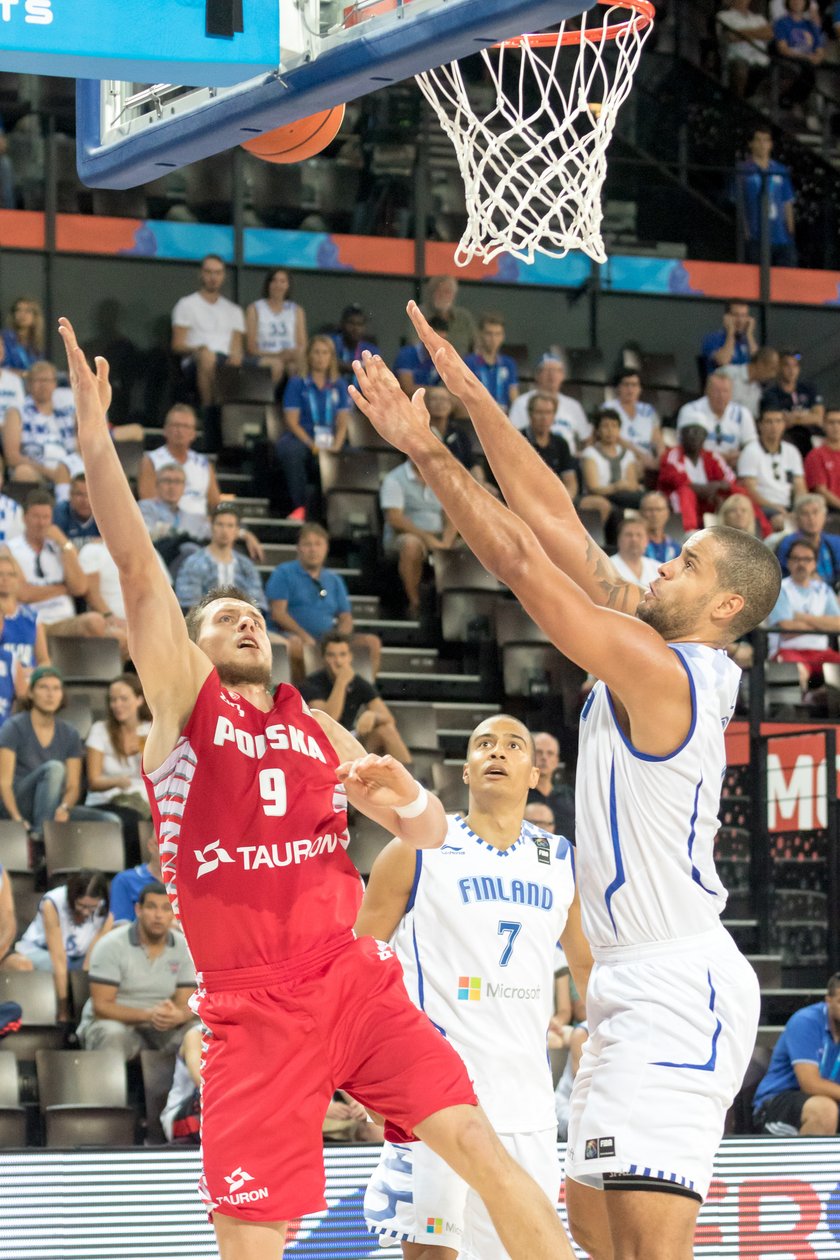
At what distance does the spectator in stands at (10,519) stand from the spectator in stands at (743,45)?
29.6ft

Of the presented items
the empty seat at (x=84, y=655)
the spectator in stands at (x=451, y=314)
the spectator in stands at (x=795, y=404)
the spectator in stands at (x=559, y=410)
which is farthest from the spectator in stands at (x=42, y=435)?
the spectator in stands at (x=795, y=404)

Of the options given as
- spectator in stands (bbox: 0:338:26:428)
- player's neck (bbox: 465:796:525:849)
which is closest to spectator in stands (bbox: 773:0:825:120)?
spectator in stands (bbox: 0:338:26:428)

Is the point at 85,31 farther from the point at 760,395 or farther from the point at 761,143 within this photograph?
the point at 761,143

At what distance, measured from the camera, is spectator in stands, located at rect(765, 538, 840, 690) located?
11.6 meters

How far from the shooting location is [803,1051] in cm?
853

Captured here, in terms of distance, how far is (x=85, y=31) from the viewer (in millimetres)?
3906

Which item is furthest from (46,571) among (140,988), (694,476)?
(694,476)

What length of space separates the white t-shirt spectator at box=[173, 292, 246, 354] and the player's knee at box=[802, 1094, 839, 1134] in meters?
7.14

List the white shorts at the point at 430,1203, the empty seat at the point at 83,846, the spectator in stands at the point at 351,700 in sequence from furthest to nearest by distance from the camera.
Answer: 1. the spectator in stands at the point at 351,700
2. the empty seat at the point at 83,846
3. the white shorts at the point at 430,1203

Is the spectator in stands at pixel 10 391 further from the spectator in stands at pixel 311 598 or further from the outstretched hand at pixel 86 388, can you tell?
the outstretched hand at pixel 86 388

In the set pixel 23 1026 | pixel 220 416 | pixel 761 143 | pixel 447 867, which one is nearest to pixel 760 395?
pixel 761 143

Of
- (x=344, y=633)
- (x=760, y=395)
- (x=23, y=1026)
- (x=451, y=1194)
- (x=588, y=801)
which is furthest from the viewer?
(x=760, y=395)

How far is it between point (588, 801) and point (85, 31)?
2072 millimetres

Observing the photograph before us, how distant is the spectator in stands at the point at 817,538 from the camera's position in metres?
12.0
